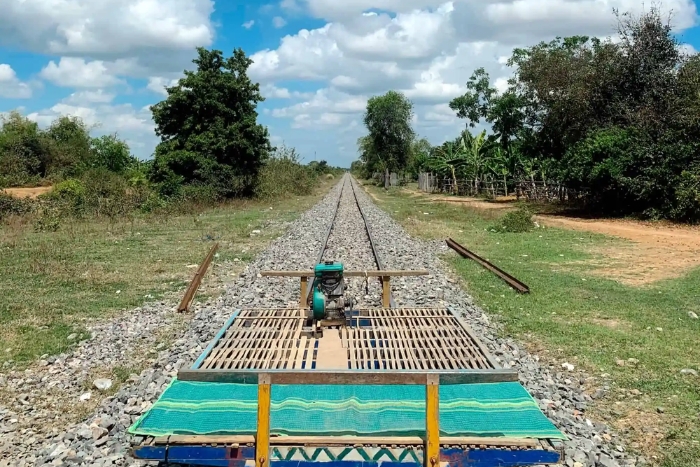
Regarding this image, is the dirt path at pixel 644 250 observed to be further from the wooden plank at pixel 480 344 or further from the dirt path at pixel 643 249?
the wooden plank at pixel 480 344

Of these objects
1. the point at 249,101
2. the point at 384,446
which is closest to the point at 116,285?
the point at 384,446

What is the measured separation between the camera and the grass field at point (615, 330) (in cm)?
521

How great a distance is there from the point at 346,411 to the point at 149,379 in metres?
2.49

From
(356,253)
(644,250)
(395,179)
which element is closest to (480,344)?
(356,253)

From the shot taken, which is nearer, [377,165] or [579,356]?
[579,356]

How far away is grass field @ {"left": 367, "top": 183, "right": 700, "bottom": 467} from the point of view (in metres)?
5.21

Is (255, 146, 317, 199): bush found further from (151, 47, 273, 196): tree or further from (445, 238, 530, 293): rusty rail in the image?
(445, 238, 530, 293): rusty rail

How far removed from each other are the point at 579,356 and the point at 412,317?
1.97 metres

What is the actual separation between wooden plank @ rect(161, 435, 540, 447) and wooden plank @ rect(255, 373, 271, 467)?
0.22m

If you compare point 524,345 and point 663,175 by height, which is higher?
point 663,175

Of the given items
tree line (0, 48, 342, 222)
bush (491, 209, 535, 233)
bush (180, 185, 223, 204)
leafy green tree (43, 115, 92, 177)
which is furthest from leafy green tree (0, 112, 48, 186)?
bush (491, 209, 535, 233)

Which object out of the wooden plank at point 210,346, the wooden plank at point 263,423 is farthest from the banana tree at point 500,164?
the wooden plank at point 263,423

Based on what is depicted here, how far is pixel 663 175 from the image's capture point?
21.4m

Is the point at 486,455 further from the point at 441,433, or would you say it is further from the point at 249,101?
the point at 249,101
